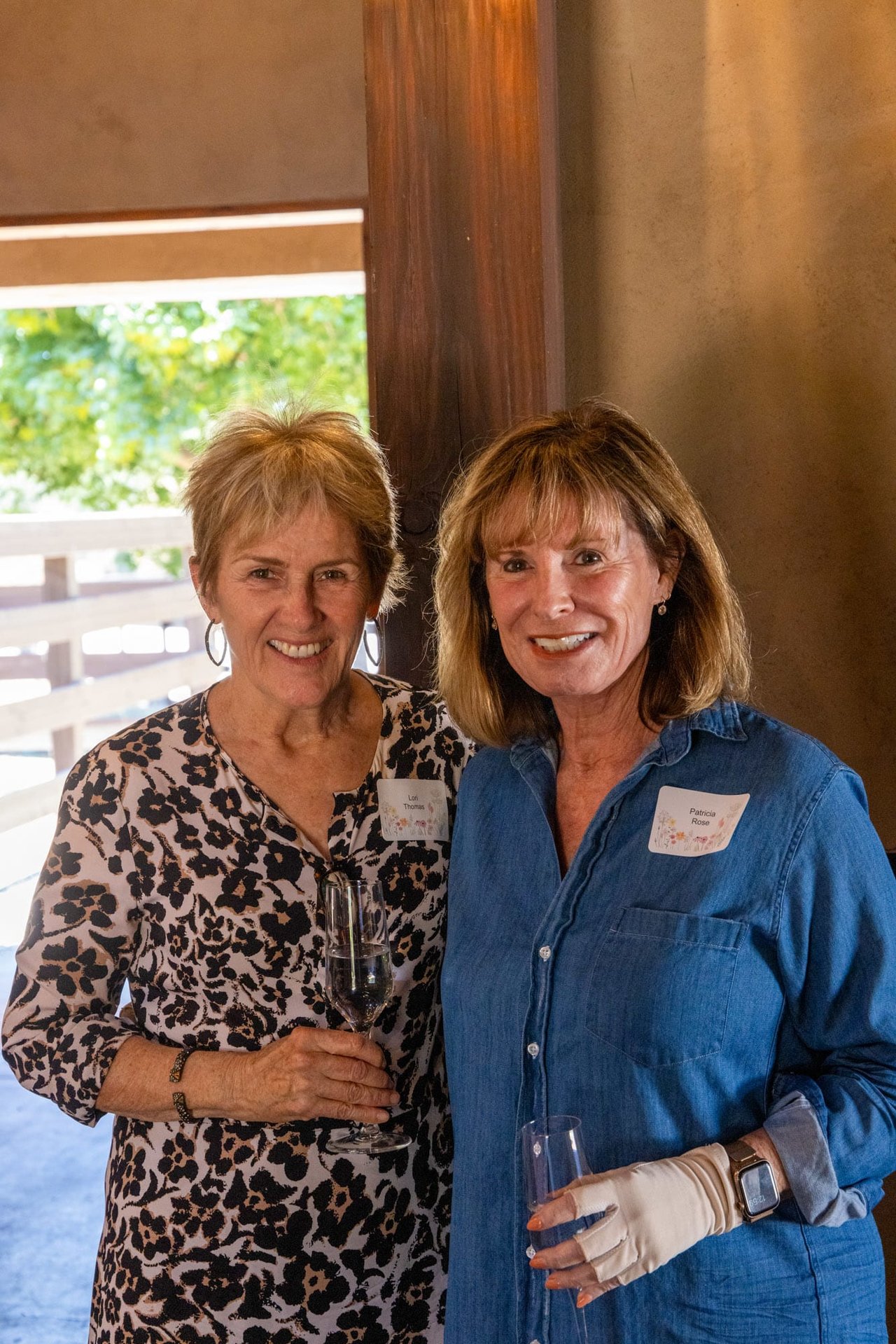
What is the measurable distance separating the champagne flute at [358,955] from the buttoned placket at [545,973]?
0.72ft

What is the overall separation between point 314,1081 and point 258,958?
0.21 meters

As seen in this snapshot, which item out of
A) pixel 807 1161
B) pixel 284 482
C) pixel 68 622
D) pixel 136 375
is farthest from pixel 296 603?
pixel 136 375

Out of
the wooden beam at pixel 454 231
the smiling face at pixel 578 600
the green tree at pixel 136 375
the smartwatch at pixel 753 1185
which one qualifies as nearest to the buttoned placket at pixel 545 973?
the smiling face at pixel 578 600

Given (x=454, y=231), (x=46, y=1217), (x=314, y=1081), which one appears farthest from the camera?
(x=46, y=1217)

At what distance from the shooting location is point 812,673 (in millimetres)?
2348

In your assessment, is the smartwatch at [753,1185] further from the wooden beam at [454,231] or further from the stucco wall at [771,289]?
the wooden beam at [454,231]

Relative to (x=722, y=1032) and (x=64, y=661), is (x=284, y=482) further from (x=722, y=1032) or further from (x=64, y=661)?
(x=64, y=661)

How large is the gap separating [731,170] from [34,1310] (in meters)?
3.31

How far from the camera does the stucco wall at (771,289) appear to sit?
224 cm

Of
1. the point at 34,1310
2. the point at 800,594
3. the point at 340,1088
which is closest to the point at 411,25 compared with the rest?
the point at 800,594

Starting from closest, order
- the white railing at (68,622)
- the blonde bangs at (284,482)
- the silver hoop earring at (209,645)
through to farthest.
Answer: the blonde bangs at (284,482) → the silver hoop earring at (209,645) → the white railing at (68,622)

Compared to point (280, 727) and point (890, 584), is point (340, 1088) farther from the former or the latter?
point (890, 584)

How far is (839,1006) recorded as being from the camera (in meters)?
1.46

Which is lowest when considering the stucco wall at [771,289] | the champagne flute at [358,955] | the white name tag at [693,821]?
the champagne flute at [358,955]
